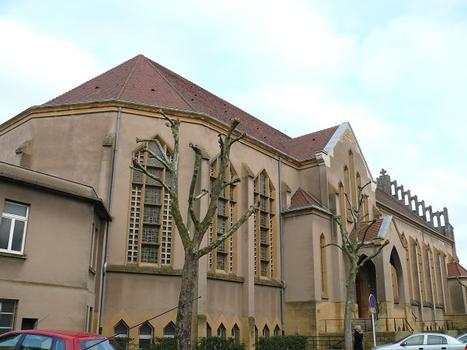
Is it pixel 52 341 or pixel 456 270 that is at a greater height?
pixel 456 270

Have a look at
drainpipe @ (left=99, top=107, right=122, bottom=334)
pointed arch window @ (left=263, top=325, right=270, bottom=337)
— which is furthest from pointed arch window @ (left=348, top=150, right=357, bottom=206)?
drainpipe @ (left=99, top=107, right=122, bottom=334)

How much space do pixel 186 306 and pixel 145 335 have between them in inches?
319

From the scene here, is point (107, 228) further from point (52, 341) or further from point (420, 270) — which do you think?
point (420, 270)

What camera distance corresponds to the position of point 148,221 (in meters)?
20.3

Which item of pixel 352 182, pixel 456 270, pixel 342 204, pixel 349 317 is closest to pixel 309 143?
pixel 352 182

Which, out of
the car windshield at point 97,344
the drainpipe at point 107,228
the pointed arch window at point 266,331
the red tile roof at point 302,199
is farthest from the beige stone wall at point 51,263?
the red tile roof at point 302,199

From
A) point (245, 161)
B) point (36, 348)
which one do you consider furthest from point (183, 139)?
point (36, 348)

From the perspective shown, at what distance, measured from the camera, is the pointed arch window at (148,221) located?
64.8 ft

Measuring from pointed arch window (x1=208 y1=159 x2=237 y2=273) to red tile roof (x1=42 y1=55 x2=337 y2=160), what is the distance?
119 inches

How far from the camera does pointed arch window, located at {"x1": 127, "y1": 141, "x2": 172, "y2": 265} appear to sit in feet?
64.8

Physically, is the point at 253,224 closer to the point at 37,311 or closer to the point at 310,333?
the point at 310,333

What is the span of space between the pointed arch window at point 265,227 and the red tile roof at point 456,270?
30469 mm

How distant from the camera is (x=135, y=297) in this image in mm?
18750

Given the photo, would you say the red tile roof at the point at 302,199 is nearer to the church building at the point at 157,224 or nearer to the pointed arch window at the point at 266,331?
the church building at the point at 157,224
